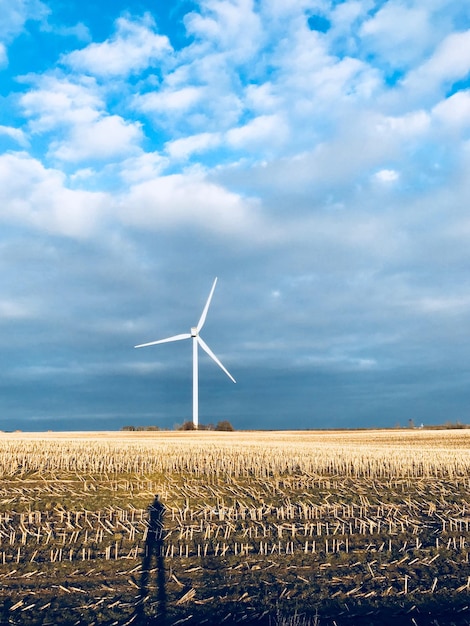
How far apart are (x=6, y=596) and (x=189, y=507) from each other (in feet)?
33.8

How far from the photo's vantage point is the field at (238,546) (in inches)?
487

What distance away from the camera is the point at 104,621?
11594 mm

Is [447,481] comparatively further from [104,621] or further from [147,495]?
[104,621]

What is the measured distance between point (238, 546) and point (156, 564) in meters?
2.81

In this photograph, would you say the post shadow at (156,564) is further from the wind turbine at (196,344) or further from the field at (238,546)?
the wind turbine at (196,344)

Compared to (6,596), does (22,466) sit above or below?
above

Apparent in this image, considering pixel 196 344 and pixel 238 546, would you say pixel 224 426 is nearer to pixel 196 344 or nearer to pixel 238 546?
pixel 196 344

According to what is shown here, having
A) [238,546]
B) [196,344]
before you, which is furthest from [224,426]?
[238,546]

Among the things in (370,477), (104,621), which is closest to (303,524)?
(104,621)

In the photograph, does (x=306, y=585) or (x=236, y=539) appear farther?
(x=236, y=539)

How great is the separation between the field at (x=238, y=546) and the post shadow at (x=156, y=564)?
5 centimetres

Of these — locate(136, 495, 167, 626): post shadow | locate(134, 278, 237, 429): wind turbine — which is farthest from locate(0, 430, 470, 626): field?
locate(134, 278, 237, 429): wind turbine

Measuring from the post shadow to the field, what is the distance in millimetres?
48

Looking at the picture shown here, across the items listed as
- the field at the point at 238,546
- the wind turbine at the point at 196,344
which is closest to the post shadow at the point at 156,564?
the field at the point at 238,546
